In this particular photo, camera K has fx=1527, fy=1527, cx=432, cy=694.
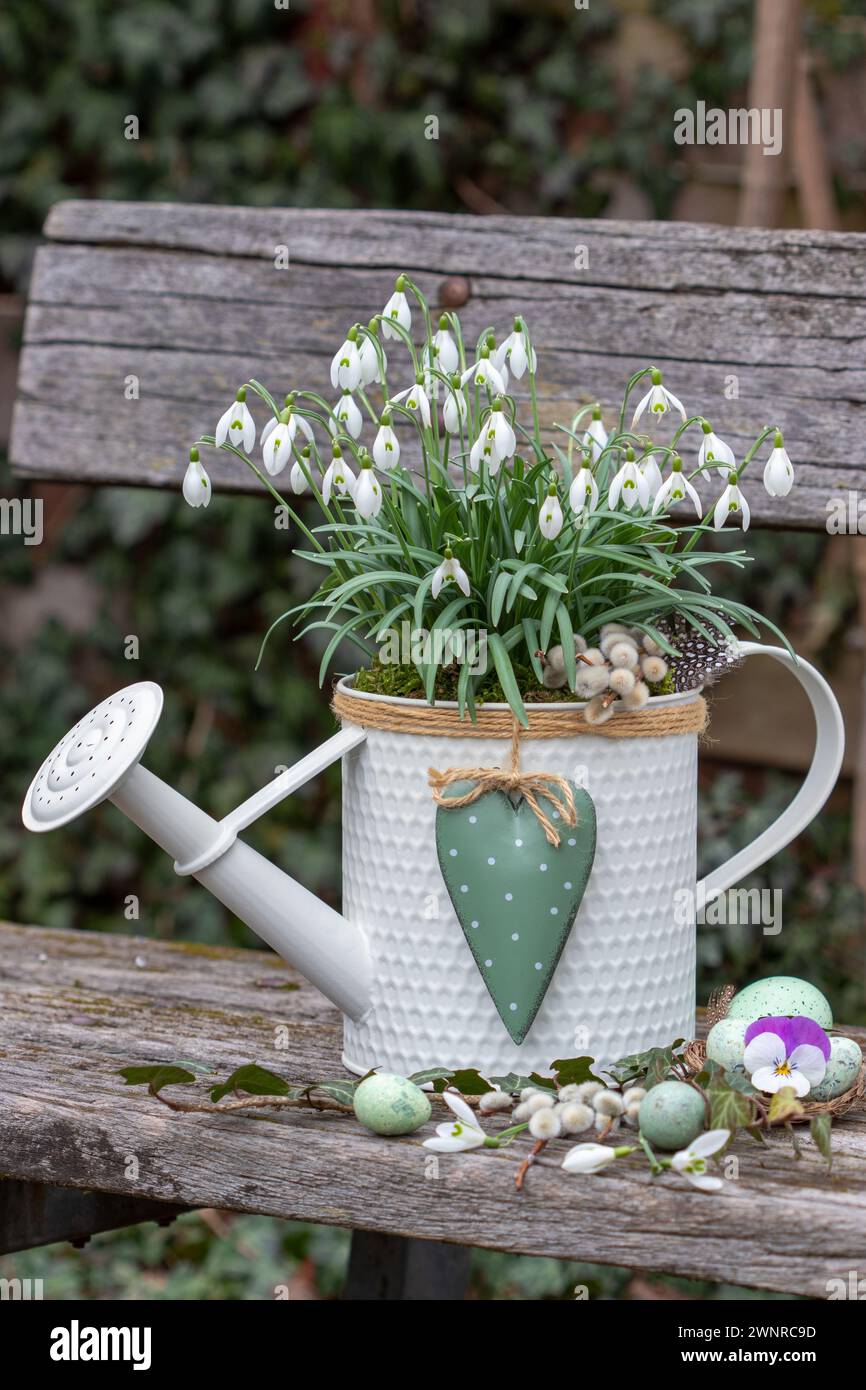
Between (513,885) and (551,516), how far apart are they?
0.75ft

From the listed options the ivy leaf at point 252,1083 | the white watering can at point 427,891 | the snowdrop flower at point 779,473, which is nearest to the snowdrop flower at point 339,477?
the white watering can at point 427,891

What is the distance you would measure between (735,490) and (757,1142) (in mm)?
399

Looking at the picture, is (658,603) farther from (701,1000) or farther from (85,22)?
(85,22)

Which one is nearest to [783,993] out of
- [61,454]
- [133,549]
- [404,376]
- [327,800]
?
[404,376]

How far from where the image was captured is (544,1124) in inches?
35.3

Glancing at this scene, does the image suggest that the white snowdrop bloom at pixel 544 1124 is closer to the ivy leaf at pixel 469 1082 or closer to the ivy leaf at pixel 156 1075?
the ivy leaf at pixel 469 1082

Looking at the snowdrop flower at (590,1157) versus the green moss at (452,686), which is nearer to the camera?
the snowdrop flower at (590,1157)

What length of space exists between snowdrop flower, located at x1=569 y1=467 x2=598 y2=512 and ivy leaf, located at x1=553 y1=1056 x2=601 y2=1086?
0.34 metres

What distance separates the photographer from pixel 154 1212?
115 cm

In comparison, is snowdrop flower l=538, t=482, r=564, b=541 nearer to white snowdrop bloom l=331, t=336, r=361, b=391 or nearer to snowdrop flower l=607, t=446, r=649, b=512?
snowdrop flower l=607, t=446, r=649, b=512

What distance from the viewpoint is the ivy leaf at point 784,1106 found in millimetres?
909

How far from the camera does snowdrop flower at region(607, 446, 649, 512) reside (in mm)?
915

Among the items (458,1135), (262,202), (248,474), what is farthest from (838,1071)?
(262,202)

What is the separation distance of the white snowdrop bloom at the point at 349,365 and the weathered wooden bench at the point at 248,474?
1.29ft
